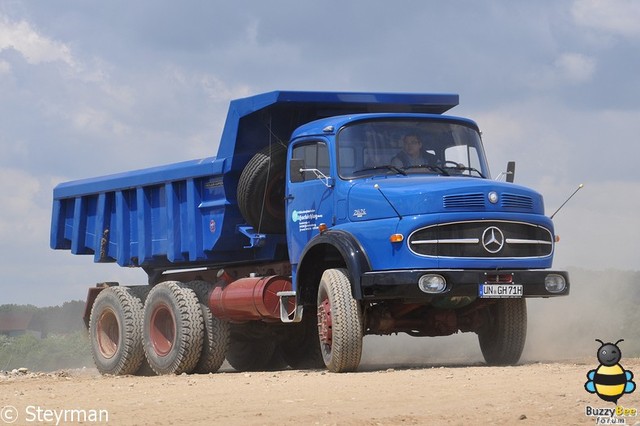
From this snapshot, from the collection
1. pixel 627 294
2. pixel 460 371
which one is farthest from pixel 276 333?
pixel 627 294

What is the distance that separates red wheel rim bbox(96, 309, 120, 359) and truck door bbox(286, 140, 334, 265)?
4759 millimetres

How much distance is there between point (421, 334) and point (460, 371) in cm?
182

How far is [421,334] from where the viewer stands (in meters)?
14.9

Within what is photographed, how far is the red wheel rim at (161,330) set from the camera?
57.5 feet

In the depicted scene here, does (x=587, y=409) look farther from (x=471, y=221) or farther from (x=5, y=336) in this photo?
(x=5, y=336)

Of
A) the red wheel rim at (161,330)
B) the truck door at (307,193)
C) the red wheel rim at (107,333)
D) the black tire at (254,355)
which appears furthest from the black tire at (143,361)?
the truck door at (307,193)

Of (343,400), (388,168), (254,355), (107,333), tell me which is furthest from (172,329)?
(343,400)

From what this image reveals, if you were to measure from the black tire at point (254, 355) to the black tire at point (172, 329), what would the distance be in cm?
133

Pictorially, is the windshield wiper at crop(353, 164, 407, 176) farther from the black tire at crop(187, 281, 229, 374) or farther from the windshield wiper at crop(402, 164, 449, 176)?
→ the black tire at crop(187, 281, 229, 374)

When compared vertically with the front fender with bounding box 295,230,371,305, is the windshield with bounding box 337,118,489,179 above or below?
above

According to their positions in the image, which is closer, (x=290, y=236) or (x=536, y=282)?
(x=536, y=282)

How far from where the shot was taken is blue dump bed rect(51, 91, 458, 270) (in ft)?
52.9

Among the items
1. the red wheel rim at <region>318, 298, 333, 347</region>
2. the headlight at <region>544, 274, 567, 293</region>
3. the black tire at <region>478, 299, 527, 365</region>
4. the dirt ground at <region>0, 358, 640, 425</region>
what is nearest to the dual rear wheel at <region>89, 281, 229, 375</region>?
the dirt ground at <region>0, 358, 640, 425</region>

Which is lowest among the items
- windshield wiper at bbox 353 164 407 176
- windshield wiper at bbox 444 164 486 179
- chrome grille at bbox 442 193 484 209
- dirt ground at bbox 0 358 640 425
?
dirt ground at bbox 0 358 640 425
